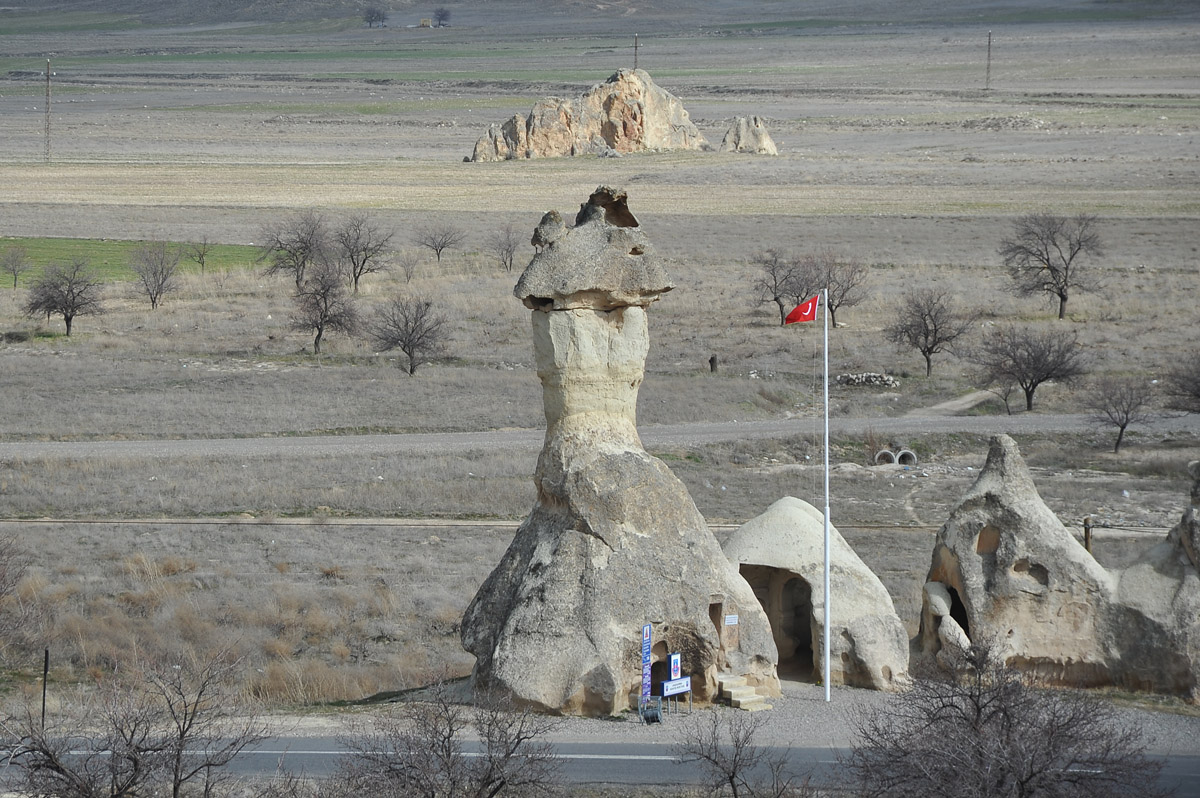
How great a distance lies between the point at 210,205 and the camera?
11438 cm

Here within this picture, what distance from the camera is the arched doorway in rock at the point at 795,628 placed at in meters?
30.4

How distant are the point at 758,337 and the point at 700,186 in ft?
193

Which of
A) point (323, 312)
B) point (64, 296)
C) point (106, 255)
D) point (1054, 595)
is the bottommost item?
point (1054, 595)

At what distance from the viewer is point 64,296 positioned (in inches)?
2778

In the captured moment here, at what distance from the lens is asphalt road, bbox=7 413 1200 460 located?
5175 centimetres

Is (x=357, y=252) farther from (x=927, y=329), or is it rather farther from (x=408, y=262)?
(x=927, y=329)

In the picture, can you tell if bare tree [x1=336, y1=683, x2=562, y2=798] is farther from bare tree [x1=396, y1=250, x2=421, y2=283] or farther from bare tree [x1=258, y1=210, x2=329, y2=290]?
bare tree [x1=396, y1=250, x2=421, y2=283]

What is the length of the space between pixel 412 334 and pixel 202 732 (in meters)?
39.9

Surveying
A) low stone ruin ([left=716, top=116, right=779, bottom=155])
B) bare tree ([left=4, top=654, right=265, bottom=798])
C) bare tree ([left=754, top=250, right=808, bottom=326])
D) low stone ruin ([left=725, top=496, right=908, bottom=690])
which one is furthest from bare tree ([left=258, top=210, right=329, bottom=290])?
low stone ruin ([left=716, top=116, right=779, bottom=155])

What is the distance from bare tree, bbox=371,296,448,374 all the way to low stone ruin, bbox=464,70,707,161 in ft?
259

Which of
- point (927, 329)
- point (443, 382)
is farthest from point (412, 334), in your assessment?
point (927, 329)

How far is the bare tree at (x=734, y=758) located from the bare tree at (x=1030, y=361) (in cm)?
3545

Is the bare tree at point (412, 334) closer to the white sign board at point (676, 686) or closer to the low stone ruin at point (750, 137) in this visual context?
the white sign board at point (676, 686)

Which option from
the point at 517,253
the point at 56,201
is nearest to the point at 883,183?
the point at 517,253
